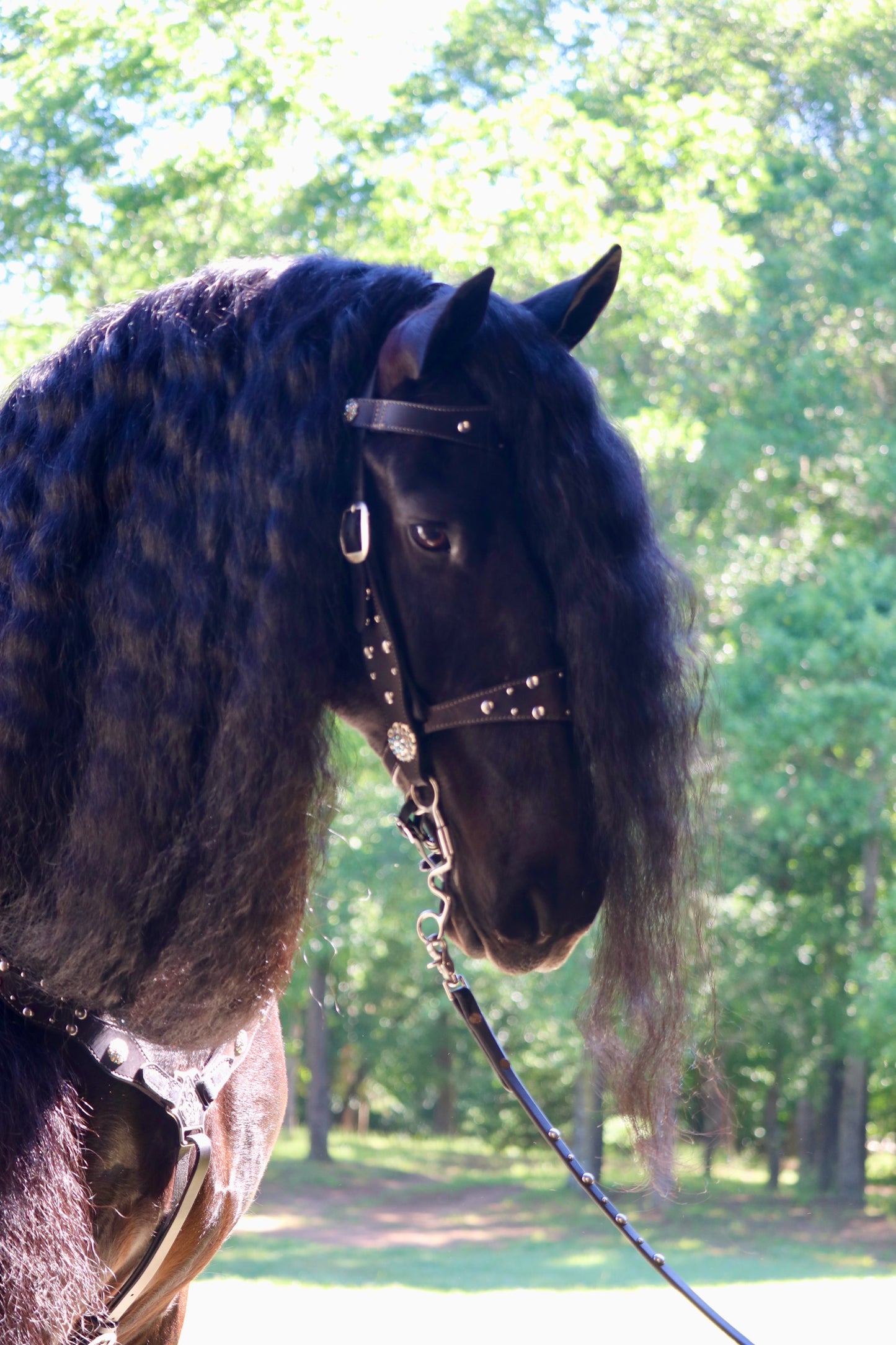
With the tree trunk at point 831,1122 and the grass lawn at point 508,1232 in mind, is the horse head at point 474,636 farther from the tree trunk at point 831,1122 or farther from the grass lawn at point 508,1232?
the tree trunk at point 831,1122

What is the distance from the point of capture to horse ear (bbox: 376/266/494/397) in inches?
52.8

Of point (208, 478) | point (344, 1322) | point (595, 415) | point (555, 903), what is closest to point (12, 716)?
point (208, 478)

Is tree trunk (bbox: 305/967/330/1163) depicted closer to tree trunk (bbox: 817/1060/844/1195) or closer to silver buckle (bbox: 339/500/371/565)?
tree trunk (bbox: 817/1060/844/1195)

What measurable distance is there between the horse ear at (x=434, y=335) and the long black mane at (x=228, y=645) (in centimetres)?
4

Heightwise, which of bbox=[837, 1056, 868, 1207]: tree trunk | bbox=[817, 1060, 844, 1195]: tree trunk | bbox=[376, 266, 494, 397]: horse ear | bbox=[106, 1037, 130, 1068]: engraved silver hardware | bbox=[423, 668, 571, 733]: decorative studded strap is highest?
bbox=[376, 266, 494, 397]: horse ear

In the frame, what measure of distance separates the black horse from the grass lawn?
7.67 m

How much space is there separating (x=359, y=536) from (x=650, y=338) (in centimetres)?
958

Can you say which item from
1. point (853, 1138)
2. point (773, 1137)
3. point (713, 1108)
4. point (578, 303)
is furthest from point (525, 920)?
point (773, 1137)

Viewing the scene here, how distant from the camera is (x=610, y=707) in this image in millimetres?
1354

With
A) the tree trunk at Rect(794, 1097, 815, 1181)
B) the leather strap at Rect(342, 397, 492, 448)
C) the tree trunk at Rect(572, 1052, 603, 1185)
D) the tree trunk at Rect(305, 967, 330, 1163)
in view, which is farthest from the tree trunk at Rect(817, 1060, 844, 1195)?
the leather strap at Rect(342, 397, 492, 448)

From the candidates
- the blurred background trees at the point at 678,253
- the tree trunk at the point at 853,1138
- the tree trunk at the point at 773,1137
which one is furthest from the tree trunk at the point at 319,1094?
the tree trunk at the point at 853,1138

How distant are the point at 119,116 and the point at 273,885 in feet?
25.9

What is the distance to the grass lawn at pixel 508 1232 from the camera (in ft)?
33.8

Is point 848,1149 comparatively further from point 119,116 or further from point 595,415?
point 595,415
